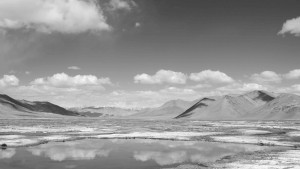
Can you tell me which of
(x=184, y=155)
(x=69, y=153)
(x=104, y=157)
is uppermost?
(x=184, y=155)

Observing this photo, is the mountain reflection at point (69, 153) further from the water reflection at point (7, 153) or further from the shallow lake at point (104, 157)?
the water reflection at point (7, 153)

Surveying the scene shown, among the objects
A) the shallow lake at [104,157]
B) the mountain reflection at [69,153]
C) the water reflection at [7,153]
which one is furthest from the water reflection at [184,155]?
the water reflection at [7,153]

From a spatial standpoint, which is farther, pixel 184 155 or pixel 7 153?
pixel 7 153

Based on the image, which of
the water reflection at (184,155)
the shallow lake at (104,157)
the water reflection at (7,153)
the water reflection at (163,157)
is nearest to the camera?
the shallow lake at (104,157)

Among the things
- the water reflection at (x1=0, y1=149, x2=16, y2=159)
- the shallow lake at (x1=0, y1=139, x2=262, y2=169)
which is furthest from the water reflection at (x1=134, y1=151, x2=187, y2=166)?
the water reflection at (x1=0, y1=149, x2=16, y2=159)

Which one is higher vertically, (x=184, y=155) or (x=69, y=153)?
(x=184, y=155)

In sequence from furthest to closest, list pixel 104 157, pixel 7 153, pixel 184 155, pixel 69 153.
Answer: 1. pixel 69 153
2. pixel 7 153
3. pixel 184 155
4. pixel 104 157

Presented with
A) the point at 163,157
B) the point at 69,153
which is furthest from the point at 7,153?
the point at 163,157

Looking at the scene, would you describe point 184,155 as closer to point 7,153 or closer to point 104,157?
point 104,157

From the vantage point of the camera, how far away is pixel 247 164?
107 feet

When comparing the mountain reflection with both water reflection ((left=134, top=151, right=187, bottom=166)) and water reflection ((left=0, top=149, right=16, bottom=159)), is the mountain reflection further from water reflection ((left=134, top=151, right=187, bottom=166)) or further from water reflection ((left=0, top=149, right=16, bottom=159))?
water reflection ((left=134, top=151, right=187, bottom=166))

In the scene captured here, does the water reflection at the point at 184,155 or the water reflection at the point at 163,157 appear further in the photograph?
the water reflection at the point at 184,155

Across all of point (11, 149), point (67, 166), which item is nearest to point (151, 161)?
point (67, 166)

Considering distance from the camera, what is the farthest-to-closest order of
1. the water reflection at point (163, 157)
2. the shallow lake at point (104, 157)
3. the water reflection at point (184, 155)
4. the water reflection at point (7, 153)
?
the water reflection at point (7, 153), the water reflection at point (184, 155), the water reflection at point (163, 157), the shallow lake at point (104, 157)
